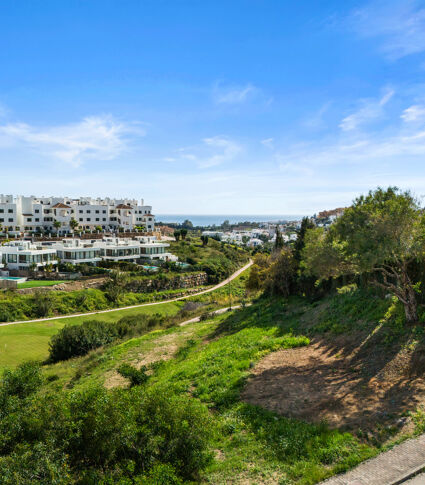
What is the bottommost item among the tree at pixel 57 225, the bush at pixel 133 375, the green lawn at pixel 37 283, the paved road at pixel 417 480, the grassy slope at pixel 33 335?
the grassy slope at pixel 33 335

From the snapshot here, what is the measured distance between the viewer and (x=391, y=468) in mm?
6988

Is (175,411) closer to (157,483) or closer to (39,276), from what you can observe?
(157,483)

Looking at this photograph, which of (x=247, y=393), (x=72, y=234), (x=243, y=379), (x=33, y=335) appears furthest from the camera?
(x=72, y=234)

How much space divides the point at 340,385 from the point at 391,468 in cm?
393

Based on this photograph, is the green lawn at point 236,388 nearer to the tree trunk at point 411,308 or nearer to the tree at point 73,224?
the tree trunk at point 411,308

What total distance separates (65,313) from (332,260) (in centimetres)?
3723

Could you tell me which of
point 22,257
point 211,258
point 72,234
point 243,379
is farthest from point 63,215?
point 243,379

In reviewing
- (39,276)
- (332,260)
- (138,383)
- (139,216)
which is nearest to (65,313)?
(39,276)

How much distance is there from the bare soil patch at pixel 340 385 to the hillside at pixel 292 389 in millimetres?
33

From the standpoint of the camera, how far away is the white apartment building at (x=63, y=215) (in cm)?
7513

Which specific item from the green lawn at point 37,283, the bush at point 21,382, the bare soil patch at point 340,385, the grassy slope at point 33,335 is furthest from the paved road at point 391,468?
the green lawn at point 37,283

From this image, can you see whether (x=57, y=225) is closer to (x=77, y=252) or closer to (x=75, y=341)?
(x=77, y=252)

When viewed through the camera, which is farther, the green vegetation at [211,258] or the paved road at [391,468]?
the green vegetation at [211,258]

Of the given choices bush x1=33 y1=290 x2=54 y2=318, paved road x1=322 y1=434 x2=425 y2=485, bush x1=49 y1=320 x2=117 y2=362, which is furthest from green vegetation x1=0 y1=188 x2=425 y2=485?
bush x1=33 y1=290 x2=54 y2=318
